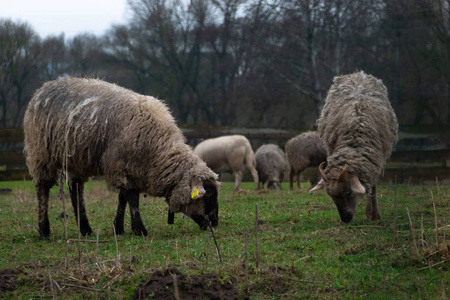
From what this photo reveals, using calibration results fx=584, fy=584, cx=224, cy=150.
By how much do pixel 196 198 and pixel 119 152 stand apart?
3.99 ft

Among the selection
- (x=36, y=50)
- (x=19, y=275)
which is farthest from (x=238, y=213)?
(x=36, y=50)

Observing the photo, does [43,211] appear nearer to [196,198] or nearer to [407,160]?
[196,198]

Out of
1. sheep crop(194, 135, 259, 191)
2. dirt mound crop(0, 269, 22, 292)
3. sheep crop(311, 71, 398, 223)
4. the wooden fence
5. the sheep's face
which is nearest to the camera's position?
dirt mound crop(0, 269, 22, 292)

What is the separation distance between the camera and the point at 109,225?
9102mm

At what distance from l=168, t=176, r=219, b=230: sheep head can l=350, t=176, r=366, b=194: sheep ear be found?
188cm

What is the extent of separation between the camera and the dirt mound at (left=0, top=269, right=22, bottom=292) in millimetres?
4906

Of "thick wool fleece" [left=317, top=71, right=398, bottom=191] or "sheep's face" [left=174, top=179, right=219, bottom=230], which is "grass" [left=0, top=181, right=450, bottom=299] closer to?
"sheep's face" [left=174, top=179, right=219, bottom=230]

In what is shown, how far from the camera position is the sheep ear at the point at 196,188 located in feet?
25.7

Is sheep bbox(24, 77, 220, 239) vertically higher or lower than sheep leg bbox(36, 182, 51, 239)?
higher

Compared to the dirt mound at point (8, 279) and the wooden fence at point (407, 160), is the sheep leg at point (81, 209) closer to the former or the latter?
the dirt mound at point (8, 279)

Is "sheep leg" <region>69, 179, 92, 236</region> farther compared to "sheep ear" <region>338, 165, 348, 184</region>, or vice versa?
"sheep leg" <region>69, 179, 92, 236</region>

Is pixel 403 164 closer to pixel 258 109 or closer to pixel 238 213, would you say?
pixel 238 213

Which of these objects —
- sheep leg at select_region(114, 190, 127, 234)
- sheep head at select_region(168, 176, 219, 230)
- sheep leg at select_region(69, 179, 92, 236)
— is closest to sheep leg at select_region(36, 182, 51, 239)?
sheep leg at select_region(69, 179, 92, 236)

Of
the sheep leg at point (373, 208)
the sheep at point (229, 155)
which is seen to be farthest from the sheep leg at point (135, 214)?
the sheep at point (229, 155)
